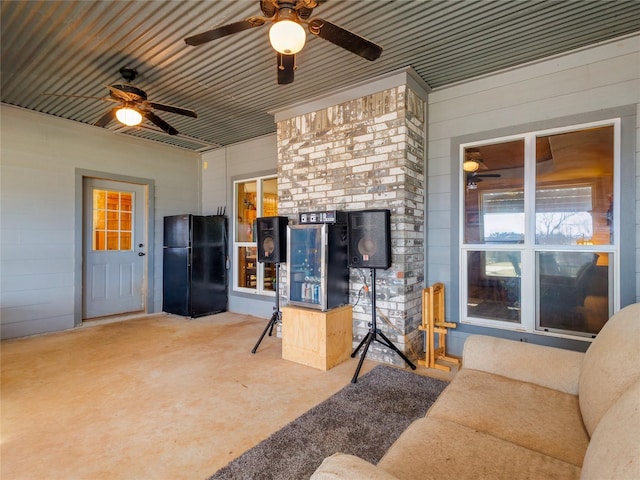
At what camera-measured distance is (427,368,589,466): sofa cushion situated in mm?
1247

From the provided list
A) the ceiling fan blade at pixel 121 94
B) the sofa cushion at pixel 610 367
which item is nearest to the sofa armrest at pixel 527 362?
the sofa cushion at pixel 610 367

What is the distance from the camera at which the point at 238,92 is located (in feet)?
12.3

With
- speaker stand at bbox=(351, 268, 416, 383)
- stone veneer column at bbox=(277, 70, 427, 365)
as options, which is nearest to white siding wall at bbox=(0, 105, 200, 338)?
stone veneer column at bbox=(277, 70, 427, 365)

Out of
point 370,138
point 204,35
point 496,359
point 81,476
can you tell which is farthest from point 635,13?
point 81,476

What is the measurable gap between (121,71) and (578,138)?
14.5 ft

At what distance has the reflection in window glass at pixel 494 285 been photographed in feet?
10.4

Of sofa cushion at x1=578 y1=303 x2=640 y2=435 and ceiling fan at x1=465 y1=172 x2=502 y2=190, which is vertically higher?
ceiling fan at x1=465 y1=172 x2=502 y2=190

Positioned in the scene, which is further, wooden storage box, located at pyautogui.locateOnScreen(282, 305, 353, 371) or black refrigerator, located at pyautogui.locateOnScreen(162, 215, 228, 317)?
black refrigerator, located at pyautogui.locateOnScreen(162, 215, 228, 317)

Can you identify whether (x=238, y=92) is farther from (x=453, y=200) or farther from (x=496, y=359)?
(x=496, y=359)

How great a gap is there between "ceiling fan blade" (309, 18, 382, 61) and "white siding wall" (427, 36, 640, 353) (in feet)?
5.18

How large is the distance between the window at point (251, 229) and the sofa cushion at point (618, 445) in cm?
438

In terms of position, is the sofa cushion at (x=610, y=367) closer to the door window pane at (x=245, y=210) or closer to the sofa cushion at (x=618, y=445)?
the sofa cushion at (x=618, y=445)

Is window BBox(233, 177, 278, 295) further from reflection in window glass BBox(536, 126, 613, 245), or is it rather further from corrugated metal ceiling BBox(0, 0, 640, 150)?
reflection in window glass BBox(536, 126, 613, 245)

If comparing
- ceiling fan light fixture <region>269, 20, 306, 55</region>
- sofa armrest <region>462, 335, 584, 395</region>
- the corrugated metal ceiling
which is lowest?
sofa armrest <region>462, 335, 584, 395</region>
